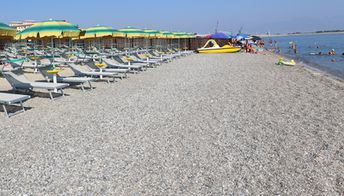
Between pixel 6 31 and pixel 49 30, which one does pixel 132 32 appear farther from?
pixel 6 31

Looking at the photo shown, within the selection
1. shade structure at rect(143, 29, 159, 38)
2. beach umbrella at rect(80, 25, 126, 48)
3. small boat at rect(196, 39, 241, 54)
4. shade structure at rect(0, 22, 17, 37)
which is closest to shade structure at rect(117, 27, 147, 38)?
shade structure at rect(143, 29, 159, 38)

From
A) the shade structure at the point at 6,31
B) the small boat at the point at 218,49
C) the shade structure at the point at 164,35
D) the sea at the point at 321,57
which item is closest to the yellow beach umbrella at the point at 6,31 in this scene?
the shade structure at the point at 6,31

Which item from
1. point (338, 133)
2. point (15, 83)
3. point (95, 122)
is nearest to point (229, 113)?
point (338, 133)

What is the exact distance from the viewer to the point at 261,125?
5.99 m

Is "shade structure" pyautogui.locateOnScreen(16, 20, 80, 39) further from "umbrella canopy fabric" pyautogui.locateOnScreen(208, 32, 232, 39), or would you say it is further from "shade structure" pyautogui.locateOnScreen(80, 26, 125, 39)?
"umbrella canopy fabric" pyautogui.locateOnScreen(208, 32, 232, 39)

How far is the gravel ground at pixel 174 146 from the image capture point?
3582mm

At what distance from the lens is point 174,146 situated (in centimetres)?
480

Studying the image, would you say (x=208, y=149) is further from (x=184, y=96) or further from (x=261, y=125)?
(x=184, y=96)

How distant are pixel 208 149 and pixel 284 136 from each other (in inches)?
57.5

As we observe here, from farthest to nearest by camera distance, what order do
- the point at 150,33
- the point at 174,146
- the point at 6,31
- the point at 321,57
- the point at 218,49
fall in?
the point at 321,57 → the point at 218,49 → the point at 150,33 → the point at 6,31 → the point at 174,146

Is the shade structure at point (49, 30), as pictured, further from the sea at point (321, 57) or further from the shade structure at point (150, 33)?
the sea at point (321, 57)

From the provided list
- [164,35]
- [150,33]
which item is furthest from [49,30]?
[164,35]

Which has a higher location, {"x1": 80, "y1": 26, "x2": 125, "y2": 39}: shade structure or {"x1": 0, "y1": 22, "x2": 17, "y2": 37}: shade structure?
{"x1": 80, "y1": 26, "x2": 125, "y2": 39}: shade structure

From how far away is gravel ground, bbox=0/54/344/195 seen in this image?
358 cm
